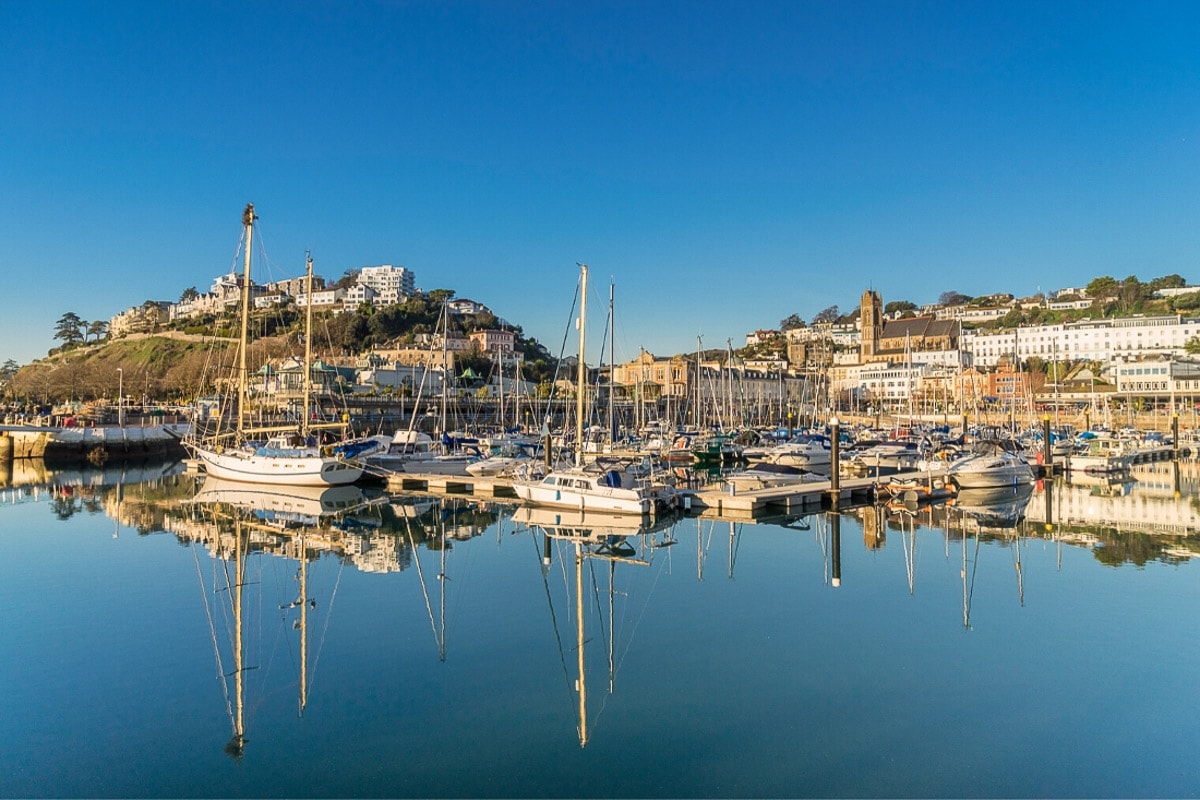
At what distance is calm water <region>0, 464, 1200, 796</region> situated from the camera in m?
9.00

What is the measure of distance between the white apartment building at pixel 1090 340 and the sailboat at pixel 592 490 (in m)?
112

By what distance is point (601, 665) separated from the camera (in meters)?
12.5

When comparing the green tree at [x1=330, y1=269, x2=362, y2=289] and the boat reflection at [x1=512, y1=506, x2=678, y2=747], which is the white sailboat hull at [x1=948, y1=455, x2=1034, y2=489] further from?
the green tree at [x1=330, y1=269, x2=362, y2=289]

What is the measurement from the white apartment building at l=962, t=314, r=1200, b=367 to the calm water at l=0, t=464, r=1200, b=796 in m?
117

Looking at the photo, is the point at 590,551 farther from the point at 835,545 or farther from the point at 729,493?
the point at 729,493

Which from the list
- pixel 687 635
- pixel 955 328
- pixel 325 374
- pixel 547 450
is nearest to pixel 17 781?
pixel 687 635

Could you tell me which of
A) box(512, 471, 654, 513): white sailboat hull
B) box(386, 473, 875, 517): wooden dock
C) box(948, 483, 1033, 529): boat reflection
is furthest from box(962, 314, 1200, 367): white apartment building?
box(512, 471, 654, 513): white sailboat hull

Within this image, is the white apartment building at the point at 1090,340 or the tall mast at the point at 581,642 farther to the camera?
the white apartment building at the point at 1090,340

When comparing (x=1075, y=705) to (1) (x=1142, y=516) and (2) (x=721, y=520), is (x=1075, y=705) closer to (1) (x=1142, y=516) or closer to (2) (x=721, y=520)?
(2) (x=721, y=520)

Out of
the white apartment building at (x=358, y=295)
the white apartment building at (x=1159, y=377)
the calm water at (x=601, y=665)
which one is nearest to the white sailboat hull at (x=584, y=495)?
the calm water at (x=601, y=665)

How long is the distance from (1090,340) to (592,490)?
441 ft

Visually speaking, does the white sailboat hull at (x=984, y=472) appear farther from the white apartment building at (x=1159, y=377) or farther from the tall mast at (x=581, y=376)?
the white apartment building at (x=1159, y=377)

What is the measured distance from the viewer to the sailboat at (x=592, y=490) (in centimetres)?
2591

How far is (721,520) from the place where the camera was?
26516mm
